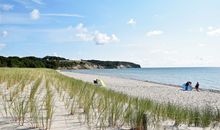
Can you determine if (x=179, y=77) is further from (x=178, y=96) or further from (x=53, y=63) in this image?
(x=53, y=63)

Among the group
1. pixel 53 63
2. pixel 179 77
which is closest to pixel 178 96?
pixel 179 77

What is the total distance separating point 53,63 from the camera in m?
131

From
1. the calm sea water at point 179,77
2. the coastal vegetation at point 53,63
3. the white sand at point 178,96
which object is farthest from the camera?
the coastal vegetation at point 53,63

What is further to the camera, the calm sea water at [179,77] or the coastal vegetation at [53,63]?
the coastal vegetation at [53,63]

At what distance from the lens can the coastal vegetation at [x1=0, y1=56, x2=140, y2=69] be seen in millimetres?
86744

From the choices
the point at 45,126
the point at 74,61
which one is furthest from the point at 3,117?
the point at 74,61

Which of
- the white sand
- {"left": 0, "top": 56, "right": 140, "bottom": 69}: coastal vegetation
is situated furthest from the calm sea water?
{"left": 0, "top": 56, "right": 140, "bottom": 69}: coastal vegetation

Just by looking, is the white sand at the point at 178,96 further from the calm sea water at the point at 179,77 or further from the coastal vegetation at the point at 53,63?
the coastal vegetation at the point at 53,63

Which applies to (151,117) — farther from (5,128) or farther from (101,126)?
(5,128)

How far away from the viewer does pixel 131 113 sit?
19.8ft

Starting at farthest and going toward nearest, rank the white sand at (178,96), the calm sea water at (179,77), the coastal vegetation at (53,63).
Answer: the coastal vegetation at (53,63), the calm sea water at (179,77), the white sand at (178,96)

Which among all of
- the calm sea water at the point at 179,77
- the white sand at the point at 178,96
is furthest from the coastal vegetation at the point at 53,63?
the white sand at the point at 178,96

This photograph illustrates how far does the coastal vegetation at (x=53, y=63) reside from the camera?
285 feet

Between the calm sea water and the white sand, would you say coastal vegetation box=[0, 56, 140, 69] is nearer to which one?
the calm sea water
